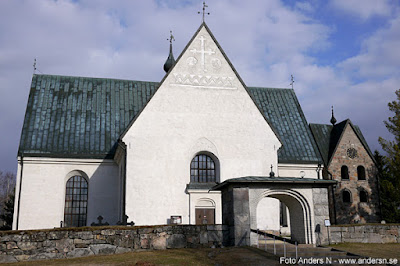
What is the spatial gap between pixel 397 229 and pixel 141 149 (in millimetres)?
13436

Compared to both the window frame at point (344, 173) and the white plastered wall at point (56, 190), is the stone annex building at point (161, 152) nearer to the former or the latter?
the white plastered wall at point (56, 190)

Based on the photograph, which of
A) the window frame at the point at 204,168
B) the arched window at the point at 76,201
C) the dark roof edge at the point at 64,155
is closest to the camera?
the window frame at the point at 204,168

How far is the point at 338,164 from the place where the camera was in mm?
29500

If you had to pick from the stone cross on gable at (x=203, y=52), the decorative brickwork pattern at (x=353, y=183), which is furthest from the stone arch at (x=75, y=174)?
the decorative brickwork pattern at (x=353, y=183)

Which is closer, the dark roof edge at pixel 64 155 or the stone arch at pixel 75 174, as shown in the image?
the dark roof edge at pixel 64 155

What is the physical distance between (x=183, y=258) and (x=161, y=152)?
10.2 meters

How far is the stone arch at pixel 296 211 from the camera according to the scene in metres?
15.8

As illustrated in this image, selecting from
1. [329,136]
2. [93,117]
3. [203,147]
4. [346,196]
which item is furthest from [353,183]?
[93,117]

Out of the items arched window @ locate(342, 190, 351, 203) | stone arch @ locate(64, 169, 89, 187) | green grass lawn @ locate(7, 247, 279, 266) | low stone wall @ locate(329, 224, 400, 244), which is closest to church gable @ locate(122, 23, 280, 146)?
stone arch @ locate(64, 169, 89, 187)

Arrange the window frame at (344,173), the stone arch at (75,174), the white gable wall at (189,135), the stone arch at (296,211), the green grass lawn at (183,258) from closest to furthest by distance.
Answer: the green grass lawn at (183,258)
the stone arch at (296,211)
the white gable wall at (189,135)
the stone arch at (75,174)
the window frame at (344,173)

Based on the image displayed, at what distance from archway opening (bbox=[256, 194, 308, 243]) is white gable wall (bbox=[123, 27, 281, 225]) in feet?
6.43

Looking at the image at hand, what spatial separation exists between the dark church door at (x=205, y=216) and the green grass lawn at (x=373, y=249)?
8.51 meters

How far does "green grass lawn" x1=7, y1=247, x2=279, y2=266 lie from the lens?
12.1 metres

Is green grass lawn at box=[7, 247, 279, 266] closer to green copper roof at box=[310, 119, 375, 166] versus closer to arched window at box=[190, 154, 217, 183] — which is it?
arched window at box=[190, 154, 217, 183]
